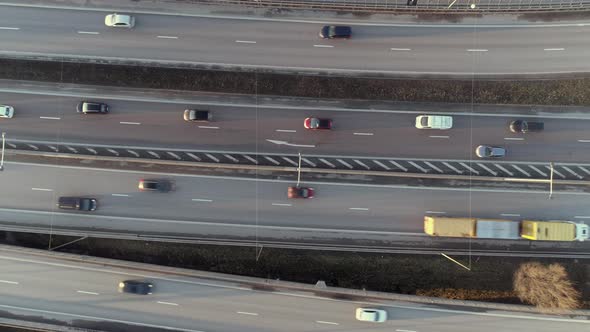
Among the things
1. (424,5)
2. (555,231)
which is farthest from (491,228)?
(424,5)

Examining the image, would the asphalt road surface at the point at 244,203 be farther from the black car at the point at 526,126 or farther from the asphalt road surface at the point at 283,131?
the black car at the point at 526,126

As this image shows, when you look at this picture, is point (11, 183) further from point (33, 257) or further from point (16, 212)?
point (33, 257)

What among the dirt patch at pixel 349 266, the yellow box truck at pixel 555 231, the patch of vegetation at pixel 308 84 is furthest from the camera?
the dirt patch at pixel 349 266

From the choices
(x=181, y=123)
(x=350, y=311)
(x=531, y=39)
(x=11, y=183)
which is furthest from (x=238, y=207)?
(x=531, y=39)

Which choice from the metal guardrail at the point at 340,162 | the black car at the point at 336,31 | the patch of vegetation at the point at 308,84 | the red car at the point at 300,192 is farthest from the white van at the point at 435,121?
the red car at the point at 300,192

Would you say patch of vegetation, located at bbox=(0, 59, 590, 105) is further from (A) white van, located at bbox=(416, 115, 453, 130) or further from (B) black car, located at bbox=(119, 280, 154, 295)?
(B) black car, located at bbox=(119, 280, 154, 295)

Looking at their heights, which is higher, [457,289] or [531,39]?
[531,39]
